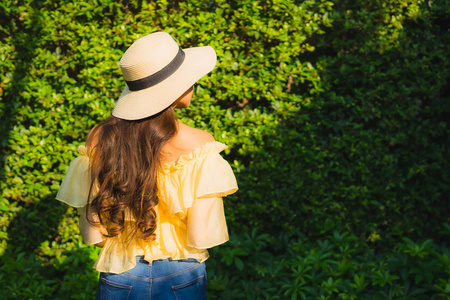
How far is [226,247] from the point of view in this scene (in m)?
3.84

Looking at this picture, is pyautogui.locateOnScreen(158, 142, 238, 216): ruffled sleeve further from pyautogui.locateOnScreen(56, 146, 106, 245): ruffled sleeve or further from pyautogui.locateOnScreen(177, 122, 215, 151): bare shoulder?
pyautogui.locateOnScreen(56, 146, 106, 245): ruffled sleeve

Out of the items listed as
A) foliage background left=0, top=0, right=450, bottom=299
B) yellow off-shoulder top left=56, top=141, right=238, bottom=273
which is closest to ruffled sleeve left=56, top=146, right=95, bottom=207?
yellow off-shoulder top left=56, top=141, right=238, bottom=273

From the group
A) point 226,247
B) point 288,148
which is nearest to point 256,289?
point 226,247

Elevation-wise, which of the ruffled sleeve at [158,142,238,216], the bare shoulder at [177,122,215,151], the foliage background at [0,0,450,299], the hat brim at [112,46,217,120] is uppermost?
the hat brim at [112,46,217,120]

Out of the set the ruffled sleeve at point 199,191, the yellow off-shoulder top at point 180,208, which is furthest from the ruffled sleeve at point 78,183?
the ruffled sleeve at point 199,191

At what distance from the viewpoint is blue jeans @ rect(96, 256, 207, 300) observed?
6.15ft

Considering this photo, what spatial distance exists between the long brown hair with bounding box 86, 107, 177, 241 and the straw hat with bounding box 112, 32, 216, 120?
0.05 meters

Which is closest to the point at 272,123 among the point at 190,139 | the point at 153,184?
the point at 190,139

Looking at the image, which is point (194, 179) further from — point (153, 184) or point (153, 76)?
point (153, 76)

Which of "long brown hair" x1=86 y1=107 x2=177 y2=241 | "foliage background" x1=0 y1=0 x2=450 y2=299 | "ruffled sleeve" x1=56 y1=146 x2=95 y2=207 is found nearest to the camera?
"long brown hair" x1=86 y1=107 x2=177 y2=241

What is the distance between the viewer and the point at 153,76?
6.19 feet

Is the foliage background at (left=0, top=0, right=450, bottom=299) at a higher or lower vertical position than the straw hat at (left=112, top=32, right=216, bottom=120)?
lower

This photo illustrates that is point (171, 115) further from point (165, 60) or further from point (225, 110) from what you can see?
point (225, 110)

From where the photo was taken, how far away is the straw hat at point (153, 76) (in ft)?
6.02
